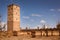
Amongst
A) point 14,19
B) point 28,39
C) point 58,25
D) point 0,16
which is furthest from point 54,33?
point 14,19

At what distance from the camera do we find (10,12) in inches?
1281

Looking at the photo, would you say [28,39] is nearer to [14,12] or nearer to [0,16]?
[0,16]

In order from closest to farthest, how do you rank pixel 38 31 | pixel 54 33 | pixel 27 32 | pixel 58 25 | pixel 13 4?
pixel 54 33 < pixel 38 31 < pixel 27 32 < pixel 58 25 < pixel 13 4

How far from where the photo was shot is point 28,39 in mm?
20266

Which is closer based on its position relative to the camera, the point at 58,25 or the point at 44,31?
A: the point at 44,31

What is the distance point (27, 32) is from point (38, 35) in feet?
10.7

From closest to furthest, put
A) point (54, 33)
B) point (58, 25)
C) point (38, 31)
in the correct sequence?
point (54, 33), point (38, 31), point (58, 25)

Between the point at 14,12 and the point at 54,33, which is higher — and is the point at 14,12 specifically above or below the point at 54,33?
above

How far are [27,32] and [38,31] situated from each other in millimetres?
2984

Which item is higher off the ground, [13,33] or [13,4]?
[13,4]

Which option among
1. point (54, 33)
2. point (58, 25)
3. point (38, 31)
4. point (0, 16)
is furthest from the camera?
point (58, 25)

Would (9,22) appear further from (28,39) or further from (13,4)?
(28,39)

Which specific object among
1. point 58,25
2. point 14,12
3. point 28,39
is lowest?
point 28,39

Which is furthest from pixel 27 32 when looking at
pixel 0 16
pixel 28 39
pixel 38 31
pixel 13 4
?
pixel 13 4
